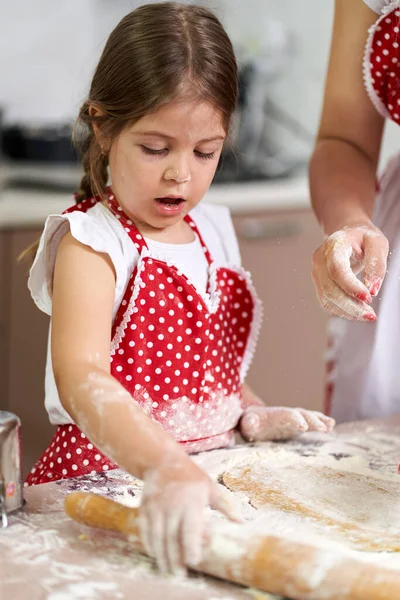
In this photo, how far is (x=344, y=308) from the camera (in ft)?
2.98

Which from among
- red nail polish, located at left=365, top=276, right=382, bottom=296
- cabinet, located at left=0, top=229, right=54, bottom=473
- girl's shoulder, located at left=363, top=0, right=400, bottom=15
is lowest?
cabinet, located at left=0, top=229, right=54, bottom=473

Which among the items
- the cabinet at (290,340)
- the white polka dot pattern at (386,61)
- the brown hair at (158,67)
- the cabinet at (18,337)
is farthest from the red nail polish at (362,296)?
the cabinet at (18,337)

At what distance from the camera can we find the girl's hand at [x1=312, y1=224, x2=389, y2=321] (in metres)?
0.90

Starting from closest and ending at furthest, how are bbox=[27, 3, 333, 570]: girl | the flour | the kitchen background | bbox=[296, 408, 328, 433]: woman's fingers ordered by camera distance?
the flour, bbox=[27, 3, 333, 570]: girl, bbox=[296, 408, 328, 433]: woman's fingers, the kitchen background

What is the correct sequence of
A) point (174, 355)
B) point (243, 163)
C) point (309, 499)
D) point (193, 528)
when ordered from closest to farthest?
point (193, 528), point (309, 499), point (174, 355), point (243, 163)

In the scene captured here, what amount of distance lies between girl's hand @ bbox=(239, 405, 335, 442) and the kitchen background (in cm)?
A: 8

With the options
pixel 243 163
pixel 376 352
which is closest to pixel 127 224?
pixel 376 352

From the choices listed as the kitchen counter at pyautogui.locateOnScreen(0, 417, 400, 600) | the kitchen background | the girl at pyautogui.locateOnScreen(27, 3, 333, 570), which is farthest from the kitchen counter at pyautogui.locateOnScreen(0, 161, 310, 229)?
the kitchen counter at pyautogui.locateOnScreen(0, 417, 400, 600)

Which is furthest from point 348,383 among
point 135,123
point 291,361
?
point 135,123

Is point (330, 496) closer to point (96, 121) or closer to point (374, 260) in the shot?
point (374, 260)

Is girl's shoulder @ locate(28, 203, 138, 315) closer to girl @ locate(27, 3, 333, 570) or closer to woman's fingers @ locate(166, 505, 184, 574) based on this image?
girl @ locate(27, 3, 333, 570)

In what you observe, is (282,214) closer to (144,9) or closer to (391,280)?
(391,280)

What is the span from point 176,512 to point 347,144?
0.68 m

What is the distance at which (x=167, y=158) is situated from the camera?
904 millimetres
